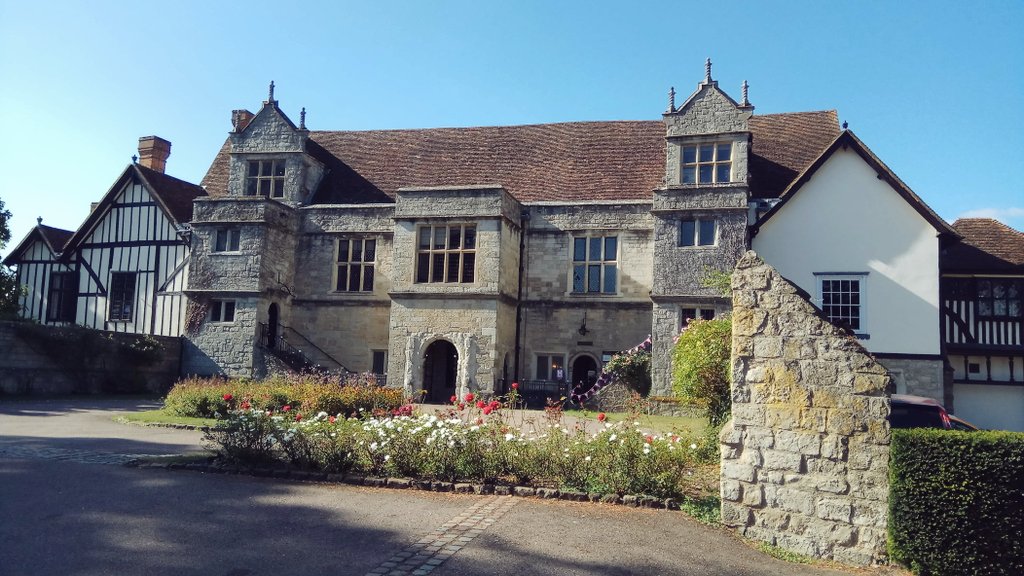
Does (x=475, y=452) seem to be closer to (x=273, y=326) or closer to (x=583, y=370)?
(x=583, y=370)

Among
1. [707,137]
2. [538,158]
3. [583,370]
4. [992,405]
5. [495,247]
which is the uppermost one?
[538,158]

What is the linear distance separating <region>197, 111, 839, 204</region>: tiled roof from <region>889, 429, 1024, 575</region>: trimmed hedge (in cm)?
1703

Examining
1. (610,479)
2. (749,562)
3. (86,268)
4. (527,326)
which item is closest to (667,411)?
(527,326)

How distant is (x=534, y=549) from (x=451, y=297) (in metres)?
15.8

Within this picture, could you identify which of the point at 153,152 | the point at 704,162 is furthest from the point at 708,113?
the point at 153,152

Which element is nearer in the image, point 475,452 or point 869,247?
point 475,452

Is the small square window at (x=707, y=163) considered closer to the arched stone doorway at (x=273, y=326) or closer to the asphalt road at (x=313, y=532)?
the arched stone doorway at (x=273, y=326)

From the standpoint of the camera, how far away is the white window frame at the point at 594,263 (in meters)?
22.9

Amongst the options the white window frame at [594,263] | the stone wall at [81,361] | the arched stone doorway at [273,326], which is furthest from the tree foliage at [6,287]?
the white window frame at [594,263]

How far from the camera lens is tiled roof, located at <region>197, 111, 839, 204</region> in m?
24.0

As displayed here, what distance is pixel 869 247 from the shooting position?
19797 mm

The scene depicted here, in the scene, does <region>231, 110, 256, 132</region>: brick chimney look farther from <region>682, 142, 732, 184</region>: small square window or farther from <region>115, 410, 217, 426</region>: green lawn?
<region>682, 142, 732, 184</region>: small square window

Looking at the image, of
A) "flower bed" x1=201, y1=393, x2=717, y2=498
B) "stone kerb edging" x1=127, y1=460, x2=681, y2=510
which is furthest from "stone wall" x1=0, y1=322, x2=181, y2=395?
"flower bed" x1=201, y1=393, x2=717, y2=498

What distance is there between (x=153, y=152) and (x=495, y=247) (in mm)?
18755
